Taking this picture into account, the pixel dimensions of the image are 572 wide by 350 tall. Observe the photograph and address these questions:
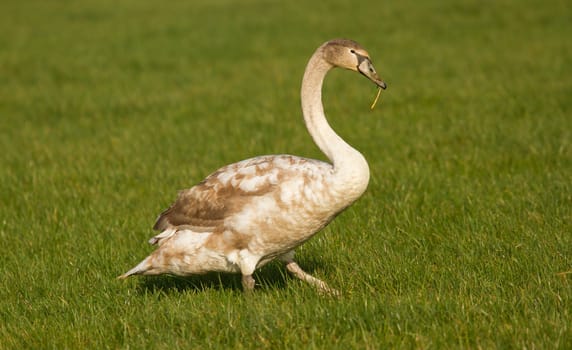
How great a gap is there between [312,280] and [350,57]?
5.28 feet

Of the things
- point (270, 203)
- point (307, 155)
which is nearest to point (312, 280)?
point (270, 203)

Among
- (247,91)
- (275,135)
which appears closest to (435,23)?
(247,91)

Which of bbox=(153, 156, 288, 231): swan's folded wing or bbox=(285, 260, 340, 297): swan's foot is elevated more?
bbox=(153, 156, 288, 231): swan's folded wing

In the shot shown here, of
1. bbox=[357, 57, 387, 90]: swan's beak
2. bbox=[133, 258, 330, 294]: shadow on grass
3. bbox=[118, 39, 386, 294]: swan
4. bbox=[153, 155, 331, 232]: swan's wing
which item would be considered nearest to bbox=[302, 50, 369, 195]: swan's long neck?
bbox=[118, 39, 386, 294]: swan

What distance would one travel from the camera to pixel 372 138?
33.0ft

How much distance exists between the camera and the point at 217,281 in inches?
244

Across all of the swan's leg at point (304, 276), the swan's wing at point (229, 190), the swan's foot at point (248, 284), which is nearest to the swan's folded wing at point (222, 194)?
the swan's wing at point (229, 190)

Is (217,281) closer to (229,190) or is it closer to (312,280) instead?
(312,280)

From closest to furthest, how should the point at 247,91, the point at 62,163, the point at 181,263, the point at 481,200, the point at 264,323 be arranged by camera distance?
the point at 264,323
the point at 181,263
the point at 481,200
the point at 62,163
the point at 247,91

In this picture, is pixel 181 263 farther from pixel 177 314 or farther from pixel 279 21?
pixel 279 21

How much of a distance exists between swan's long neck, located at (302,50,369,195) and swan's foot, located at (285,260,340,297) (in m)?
0.80

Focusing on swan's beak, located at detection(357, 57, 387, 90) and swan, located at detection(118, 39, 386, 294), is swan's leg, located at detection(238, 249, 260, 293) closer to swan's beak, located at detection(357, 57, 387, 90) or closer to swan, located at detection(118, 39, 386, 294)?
swan, located at detection(118, 39, 386, 294)

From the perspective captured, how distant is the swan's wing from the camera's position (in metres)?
5.18

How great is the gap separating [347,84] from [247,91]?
1.88 meters
